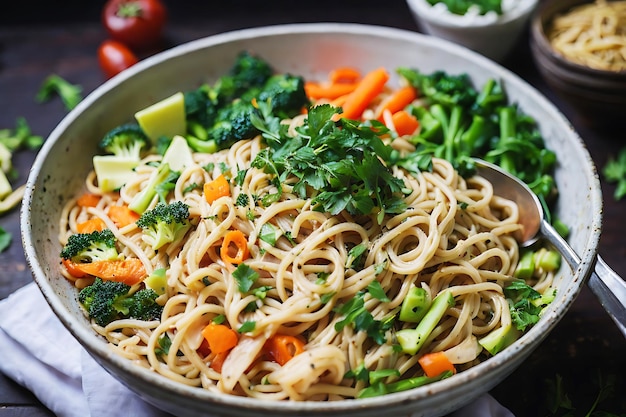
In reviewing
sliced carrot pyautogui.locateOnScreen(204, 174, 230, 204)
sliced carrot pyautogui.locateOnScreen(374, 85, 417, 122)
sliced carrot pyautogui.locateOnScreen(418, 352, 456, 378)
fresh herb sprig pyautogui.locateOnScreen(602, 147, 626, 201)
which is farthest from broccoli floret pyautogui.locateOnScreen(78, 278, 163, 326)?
fresh herb sprig pyautogui.locateOnScreen(602, 147, 626, 201)

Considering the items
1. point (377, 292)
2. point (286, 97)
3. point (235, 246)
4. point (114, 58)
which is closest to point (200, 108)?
point (286, 97)

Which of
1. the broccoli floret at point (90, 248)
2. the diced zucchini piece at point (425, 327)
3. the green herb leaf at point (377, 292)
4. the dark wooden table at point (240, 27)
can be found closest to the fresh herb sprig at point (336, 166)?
the green herb leaf at point (377, 292)

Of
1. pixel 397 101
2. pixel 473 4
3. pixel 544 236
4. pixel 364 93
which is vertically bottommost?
pixel 544 236

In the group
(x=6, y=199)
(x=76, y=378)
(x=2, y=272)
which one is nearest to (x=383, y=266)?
(x=76, y=378)

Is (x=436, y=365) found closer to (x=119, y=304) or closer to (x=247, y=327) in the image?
(x=247, y=327)

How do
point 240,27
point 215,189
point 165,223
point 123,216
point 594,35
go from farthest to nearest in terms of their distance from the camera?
point 240,27 → point 594,35 → point 123,216 → point 215,189 → point 165,223

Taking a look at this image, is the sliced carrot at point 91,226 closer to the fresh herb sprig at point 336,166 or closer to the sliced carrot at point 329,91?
the fresh herb sprig at point 336,166
